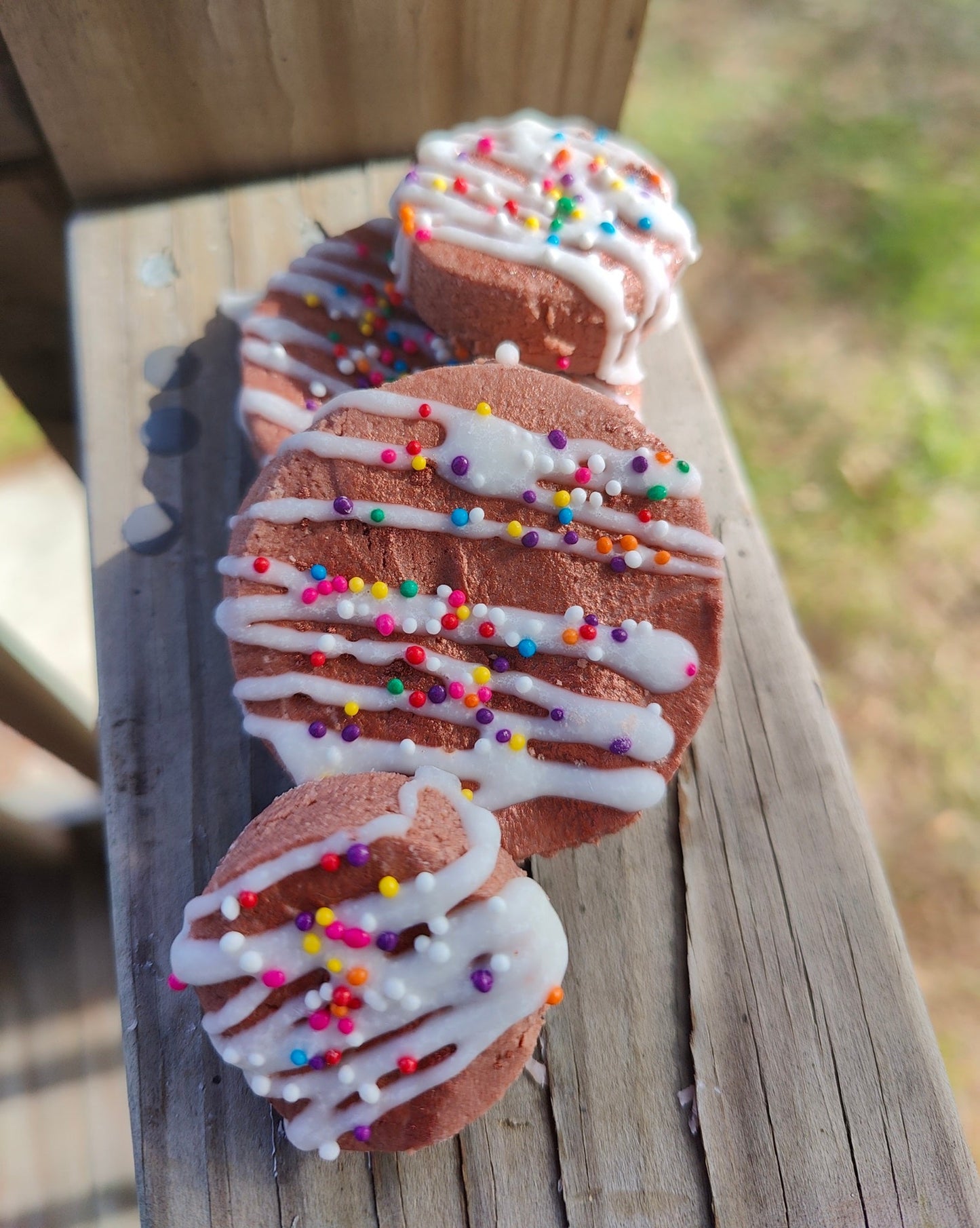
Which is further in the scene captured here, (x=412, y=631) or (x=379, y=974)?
(x=412, y=631)

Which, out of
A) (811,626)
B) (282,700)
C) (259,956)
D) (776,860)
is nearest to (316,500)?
(282,700)

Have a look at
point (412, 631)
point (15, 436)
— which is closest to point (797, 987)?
point (412, 631)

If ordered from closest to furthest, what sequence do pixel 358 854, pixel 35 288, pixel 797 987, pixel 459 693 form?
pixel 358 854 → pixel 459 693 → pixel 797 987 → pixel 35 288

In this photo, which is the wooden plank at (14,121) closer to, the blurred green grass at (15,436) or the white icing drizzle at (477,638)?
the white icing drizzle at (477,638)

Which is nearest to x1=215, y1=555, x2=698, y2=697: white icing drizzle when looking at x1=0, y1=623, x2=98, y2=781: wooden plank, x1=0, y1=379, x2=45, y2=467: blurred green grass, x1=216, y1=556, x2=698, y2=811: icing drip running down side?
x1=216, y1=556, x2=698, y2=811: icing drip running down side

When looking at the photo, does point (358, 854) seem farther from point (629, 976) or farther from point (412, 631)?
point (629, 976)

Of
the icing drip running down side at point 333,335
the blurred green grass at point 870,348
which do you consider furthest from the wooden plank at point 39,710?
the blurred green grass at point 870,348

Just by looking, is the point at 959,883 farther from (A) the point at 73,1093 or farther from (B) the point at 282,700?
(A) the point at 73,1093
